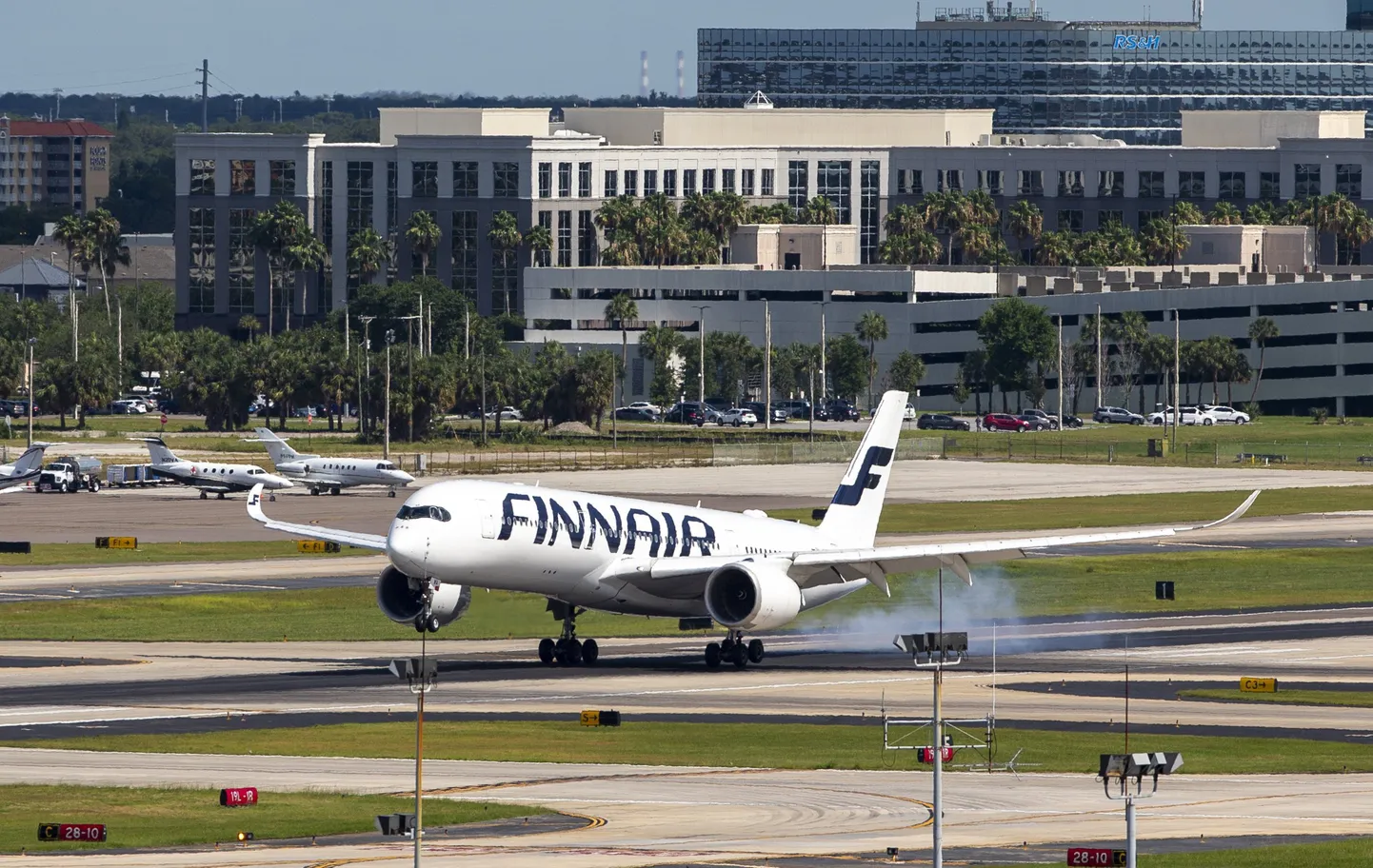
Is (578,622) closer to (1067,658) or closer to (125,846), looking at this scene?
(1067,658)

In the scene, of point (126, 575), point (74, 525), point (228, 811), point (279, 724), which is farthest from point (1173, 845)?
point (74, 525)

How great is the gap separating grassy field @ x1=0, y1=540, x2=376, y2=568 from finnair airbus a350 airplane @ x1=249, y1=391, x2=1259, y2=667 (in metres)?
41.3

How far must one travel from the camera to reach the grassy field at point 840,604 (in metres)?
86.1

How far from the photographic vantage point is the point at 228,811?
1938 inches

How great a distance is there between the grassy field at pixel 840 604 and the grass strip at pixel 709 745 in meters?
12.5

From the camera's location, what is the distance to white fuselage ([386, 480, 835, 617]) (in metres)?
65.9

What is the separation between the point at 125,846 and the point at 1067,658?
4275cm

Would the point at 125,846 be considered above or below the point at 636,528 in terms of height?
Answer: below

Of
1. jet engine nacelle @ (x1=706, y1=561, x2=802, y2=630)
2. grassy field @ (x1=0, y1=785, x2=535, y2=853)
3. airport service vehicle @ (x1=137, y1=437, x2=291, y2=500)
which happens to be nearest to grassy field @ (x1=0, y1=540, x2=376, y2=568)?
airport service vehicle @ (x1=137, y1=437, x2=291, y2=500)

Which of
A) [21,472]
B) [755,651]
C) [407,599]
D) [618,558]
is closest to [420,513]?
[407,599]

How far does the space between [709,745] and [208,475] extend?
111 m

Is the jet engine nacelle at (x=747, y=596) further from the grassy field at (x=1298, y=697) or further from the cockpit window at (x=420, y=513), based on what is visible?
the grassy field at (x=1298, y=697)

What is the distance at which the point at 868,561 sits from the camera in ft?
238

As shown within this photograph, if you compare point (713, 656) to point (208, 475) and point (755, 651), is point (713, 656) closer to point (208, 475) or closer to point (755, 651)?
point (755, 651)
